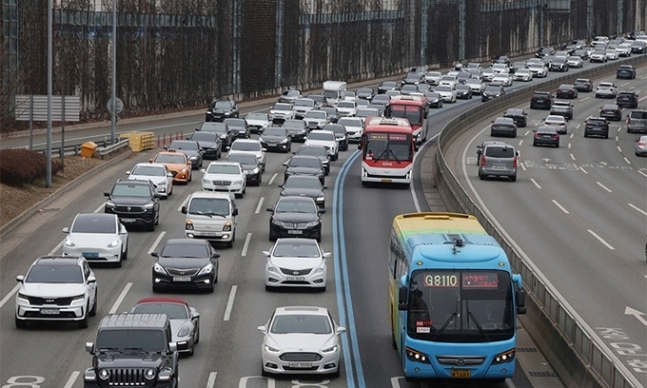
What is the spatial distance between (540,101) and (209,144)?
4747 centimetres

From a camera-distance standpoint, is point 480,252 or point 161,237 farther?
point 161,237

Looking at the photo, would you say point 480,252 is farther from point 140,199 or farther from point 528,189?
point 528,189

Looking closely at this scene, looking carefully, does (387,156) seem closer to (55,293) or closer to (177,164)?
(177,164)

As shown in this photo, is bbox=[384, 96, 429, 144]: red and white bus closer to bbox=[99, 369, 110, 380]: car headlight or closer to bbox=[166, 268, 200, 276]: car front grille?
bbox=[166, 268, 200, 276]: car front grille

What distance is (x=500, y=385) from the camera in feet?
78.3

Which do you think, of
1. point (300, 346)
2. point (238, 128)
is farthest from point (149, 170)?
point (300, 346)

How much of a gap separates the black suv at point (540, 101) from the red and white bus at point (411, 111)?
106 feet

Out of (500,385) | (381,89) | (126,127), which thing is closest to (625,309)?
(500,385)

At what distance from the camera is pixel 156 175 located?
4872cm

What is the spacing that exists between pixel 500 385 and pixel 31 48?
202 feet

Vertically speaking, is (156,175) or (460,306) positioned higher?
(156,175)

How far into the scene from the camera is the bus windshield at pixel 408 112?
70.6 metres

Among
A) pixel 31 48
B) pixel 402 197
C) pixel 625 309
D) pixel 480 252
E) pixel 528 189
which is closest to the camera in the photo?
pixel 480 252

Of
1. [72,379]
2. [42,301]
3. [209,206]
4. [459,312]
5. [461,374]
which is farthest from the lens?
[209,206]
